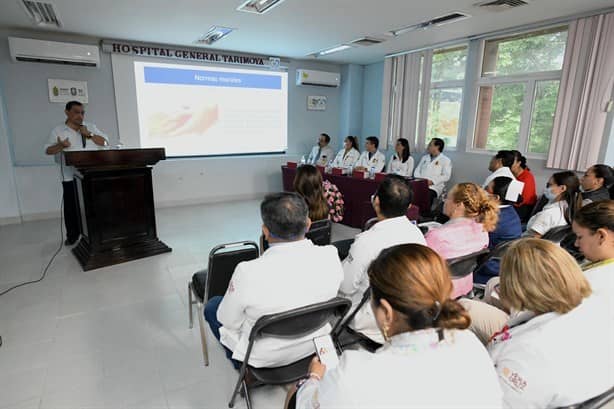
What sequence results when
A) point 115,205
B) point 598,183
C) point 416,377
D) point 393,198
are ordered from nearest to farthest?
point 416,377 < point 393,198 < point 598,183 < point 115,205

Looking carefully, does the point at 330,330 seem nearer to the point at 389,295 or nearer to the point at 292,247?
the point at 292,247

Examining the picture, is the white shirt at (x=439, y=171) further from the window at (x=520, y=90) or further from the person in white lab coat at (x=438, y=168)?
the window at (x=520, y=90)

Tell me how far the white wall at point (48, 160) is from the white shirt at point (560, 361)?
595cm

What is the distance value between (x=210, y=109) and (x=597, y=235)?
6015 millimetres

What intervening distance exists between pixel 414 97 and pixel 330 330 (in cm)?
550

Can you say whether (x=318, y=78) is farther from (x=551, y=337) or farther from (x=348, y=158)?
(x=551, y=337)

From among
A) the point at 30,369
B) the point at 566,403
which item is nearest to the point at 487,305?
the point at 566,403

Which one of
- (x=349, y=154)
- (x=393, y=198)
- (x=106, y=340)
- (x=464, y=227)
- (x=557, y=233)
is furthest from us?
(x=349, y=154)

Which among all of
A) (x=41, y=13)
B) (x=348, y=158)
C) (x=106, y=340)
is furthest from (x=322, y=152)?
(x=106, y=340)

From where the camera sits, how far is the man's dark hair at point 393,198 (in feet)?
6.38

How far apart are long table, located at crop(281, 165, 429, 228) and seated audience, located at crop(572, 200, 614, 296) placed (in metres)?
2.93

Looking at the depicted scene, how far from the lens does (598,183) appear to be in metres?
3.16

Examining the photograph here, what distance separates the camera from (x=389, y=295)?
2.89 ft

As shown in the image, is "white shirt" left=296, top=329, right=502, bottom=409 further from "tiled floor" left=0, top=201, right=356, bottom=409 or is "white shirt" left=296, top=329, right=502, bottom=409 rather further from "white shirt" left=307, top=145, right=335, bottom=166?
"white shirt" left=307, top=145, right=335, bottom=166
